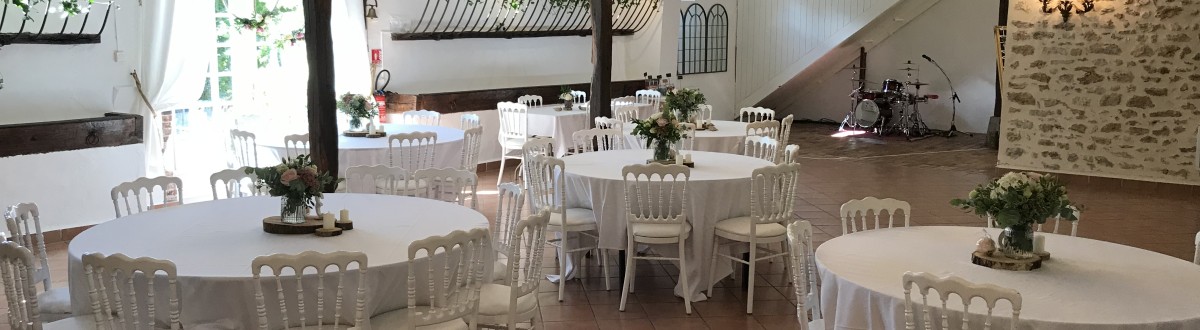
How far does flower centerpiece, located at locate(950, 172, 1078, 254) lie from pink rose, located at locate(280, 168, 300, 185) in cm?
235

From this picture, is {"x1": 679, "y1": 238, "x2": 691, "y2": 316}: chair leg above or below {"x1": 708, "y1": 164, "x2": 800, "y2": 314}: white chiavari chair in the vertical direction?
below

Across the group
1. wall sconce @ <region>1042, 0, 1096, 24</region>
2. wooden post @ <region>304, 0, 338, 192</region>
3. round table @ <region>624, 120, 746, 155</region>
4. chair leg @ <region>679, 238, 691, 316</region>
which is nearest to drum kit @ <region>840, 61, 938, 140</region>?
wall sconce @ <region>1042, 0, 1096, 24</region>

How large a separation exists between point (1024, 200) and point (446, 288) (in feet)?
6.34

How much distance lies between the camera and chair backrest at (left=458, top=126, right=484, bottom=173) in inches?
269

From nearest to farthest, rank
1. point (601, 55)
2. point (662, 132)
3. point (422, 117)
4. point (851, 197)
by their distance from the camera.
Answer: point (662, 132) → point (422, 117) → point (851, 197) → point (601, 55)

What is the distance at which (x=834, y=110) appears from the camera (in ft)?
48.0

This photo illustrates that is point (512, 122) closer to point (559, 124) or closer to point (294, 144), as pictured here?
point (559, 124)

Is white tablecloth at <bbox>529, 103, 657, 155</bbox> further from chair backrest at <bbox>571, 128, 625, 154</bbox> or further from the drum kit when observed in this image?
the drum kit

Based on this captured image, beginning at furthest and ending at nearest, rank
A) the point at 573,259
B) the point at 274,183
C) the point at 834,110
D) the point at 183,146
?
the point at 834,110
the point at 183,146
the point at 573,259
the point at 274,183

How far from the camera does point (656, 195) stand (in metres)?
5.20

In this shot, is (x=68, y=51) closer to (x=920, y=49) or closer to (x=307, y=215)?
(x=307, y=215)

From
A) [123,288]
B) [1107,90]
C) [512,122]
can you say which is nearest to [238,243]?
[123,288]

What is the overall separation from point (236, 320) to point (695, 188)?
2.59m

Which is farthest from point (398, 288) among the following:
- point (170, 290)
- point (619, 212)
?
point (619, 212)
